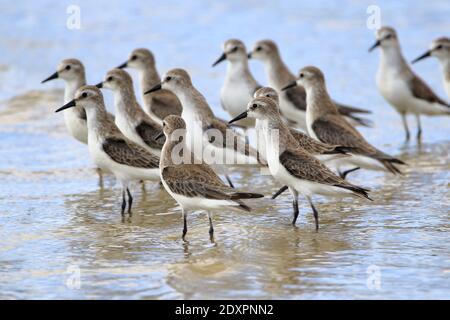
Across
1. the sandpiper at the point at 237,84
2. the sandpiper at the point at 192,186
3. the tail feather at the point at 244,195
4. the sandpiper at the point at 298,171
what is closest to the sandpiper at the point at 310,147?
the sandpiper at the point at 298,171

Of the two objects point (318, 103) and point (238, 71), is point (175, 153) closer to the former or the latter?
point (318, 103)

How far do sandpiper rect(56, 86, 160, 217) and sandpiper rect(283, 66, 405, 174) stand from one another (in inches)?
93.2

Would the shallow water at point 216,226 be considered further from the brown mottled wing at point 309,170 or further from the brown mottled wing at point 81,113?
the brown mottled wing at point 81,113

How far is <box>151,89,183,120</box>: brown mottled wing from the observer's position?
1271 centimetres

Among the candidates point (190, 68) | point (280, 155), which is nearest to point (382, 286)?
point (280, 155)

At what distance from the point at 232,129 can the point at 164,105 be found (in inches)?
59.1

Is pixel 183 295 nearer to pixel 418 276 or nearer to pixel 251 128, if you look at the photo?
pixel 418 276

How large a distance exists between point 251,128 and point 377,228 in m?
5.36

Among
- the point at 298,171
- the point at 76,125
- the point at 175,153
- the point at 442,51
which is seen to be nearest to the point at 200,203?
the point at 175,153

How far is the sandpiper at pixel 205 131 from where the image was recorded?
1115 centimetres

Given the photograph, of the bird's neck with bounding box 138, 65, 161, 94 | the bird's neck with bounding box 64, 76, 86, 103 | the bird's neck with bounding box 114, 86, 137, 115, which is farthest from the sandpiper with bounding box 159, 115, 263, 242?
the bird's neck with bounding box 138, 65, 161, 94

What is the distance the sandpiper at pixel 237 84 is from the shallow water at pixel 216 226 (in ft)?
5.54

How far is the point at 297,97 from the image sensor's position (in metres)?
14.1

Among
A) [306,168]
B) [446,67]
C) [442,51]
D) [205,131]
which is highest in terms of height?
[442,51]
